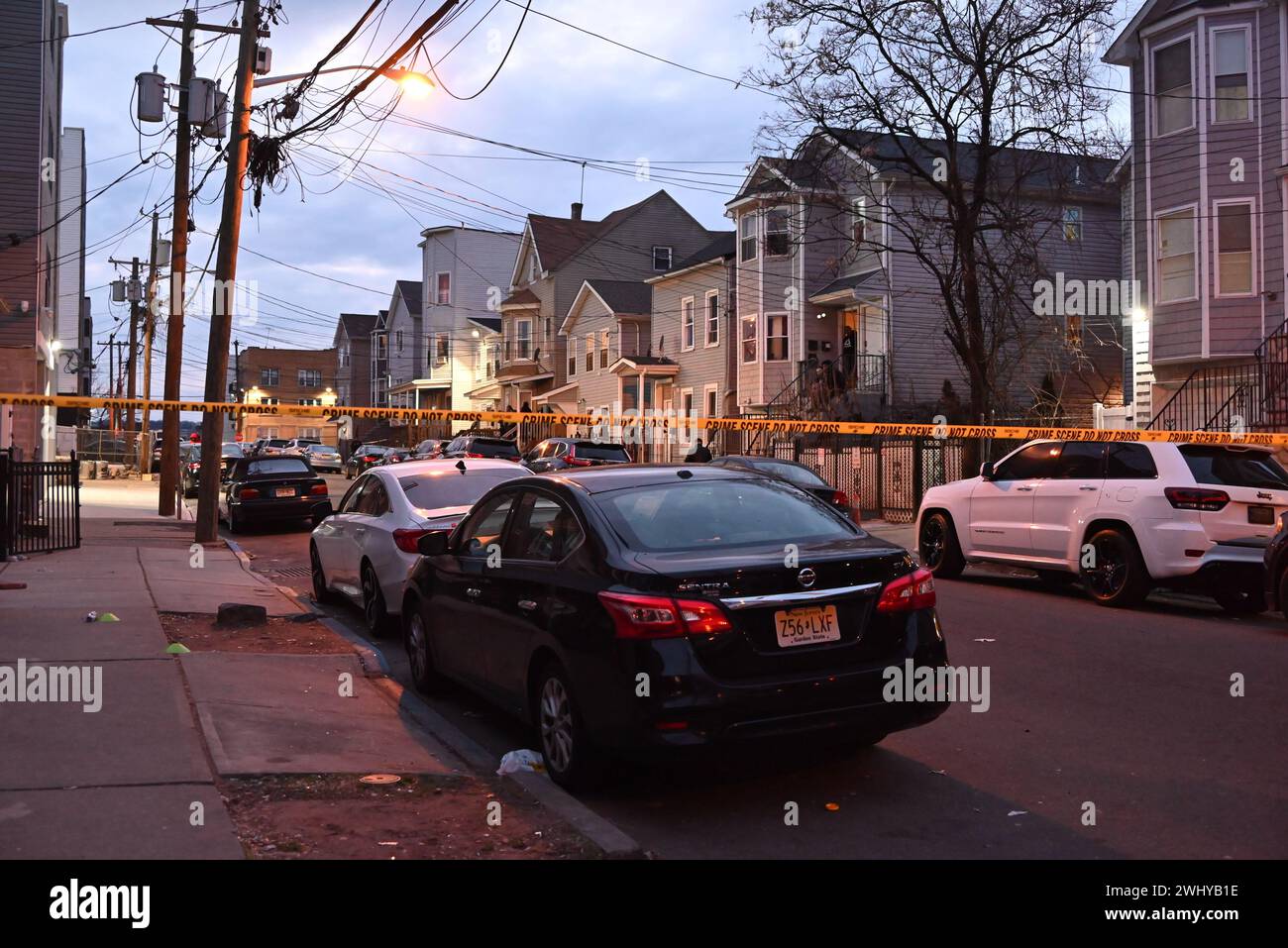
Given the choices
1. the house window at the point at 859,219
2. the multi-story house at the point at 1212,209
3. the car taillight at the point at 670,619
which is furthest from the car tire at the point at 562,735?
the multi-story house at the point at 1212,209

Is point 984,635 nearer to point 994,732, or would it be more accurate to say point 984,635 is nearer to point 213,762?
point 994,732

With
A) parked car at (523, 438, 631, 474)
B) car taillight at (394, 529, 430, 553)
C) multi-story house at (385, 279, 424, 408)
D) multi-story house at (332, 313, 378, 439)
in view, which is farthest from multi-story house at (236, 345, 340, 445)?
car taillight at (394, 529, 430, 553)

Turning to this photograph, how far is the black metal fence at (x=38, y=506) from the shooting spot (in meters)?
15.0

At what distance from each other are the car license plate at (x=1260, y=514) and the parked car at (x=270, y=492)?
51.2ft

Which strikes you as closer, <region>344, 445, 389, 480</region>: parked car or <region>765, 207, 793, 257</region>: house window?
<region>765, 207, 793, 257</region>: house window

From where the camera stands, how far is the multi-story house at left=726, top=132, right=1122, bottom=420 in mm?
32875

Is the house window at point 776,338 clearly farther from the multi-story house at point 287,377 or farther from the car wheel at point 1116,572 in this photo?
the multi-story house at point 287,377

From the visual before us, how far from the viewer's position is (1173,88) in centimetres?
2412

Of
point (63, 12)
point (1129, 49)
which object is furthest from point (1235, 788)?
point (63, 12)

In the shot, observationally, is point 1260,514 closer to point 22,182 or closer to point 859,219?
point 859,219

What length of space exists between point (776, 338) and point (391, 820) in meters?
33.5

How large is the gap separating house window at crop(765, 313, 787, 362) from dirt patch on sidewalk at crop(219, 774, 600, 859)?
32.7 m

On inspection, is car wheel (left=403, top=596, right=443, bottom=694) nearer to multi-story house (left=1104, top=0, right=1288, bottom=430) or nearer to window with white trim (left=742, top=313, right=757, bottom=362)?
multi-story house (left=1104, top=0, right=1288, bottom=430)

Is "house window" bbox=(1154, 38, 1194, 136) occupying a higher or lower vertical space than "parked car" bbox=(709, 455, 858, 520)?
higher
